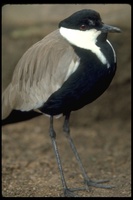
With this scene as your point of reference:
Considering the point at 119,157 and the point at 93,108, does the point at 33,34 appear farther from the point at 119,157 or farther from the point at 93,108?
the point at 119,157

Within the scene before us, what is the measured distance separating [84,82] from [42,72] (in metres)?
0.36

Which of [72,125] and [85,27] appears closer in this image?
[85,27]

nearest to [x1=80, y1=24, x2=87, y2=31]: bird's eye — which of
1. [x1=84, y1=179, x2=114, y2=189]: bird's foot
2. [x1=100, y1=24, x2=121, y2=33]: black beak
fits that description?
[x1=100, y1=24, x2=121, y2=33]: black beak

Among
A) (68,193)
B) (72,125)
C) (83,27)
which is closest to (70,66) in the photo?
(83,27)

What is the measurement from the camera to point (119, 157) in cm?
538

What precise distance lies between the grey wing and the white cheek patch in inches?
2.6

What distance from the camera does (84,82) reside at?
3.96m

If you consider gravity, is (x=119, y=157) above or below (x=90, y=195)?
below

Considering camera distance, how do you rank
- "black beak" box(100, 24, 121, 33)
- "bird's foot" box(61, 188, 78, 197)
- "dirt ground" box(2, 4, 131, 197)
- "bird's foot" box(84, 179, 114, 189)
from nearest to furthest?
"black beak" box(100, 24, 121, 33), "bird's foot" box(61, 188, 78, 197), "bird's foot" box(84, 179, 114, 189), "dirt ground" box(2, 4, 131, 197)

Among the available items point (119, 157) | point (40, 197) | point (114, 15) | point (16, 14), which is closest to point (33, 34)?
point (16, 14)

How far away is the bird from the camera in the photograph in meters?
3.94

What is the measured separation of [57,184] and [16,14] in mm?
2235

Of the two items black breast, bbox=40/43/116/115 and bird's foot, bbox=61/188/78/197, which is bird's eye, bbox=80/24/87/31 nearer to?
black breast, bbox=40/43/116/115

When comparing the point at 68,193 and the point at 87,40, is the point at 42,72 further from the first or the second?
the point at 68,193
